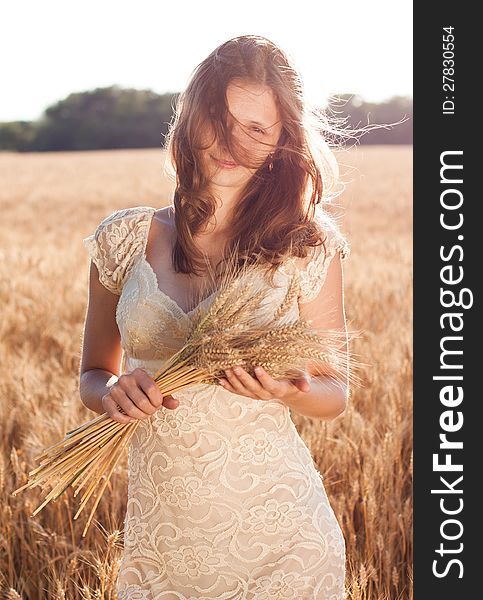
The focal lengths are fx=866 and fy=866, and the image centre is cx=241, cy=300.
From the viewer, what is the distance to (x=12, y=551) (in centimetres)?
257

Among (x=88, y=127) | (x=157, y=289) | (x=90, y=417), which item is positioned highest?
(x=88, y=127)

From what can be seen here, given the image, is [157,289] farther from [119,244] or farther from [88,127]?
[88,127]

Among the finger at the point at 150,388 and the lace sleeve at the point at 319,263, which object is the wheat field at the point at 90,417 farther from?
the finger at the point at 150,388

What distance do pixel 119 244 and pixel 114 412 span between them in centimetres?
48

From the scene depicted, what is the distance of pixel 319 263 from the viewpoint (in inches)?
72.4

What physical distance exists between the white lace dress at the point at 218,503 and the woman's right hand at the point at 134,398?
19 centimetres

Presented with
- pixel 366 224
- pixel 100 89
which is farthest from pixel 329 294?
pixel 100 89

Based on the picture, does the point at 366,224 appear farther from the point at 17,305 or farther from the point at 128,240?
the point at 128,240

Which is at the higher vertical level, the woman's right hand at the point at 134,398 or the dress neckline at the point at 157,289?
the dress neckline at the point at 157,289

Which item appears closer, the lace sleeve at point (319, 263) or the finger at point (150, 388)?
the finger at point (150, 388)

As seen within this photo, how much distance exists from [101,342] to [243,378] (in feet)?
2.01

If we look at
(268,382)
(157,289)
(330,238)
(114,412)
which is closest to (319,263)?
(330,238)

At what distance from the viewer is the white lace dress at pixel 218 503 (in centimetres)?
171

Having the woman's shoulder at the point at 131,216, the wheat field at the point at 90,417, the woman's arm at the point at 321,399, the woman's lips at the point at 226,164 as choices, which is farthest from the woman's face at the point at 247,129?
the woman's arm at the point at 321,399
